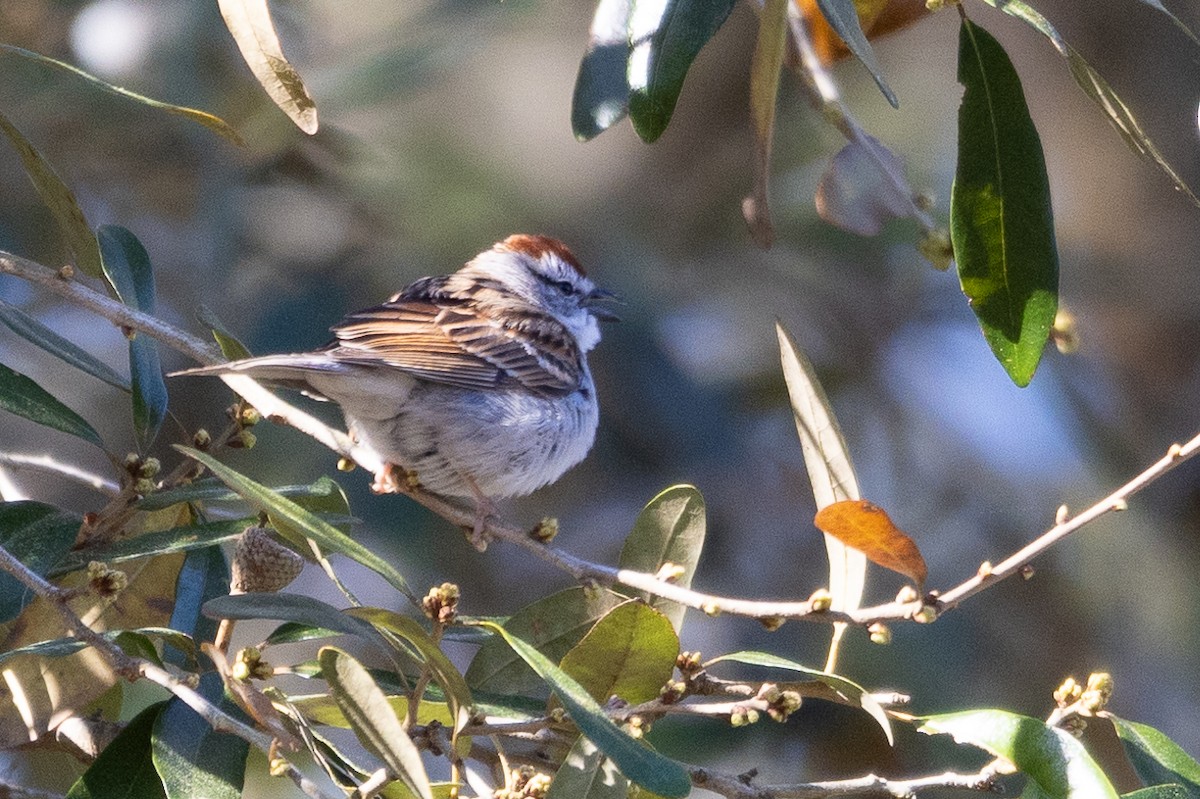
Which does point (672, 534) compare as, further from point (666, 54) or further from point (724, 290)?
point (724, 290)

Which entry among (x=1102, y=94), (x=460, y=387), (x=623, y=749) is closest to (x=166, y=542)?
(x=623, y=749)

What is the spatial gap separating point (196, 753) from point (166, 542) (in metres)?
0.47

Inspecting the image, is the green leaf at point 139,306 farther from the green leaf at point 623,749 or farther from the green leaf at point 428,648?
the green leaf at point 623,749

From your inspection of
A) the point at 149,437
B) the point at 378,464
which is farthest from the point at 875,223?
the point at 149,437

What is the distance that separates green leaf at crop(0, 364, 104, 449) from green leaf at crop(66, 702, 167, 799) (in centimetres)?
67

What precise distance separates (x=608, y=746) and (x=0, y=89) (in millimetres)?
4395

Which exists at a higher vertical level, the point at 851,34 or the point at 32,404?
the point at 851,34

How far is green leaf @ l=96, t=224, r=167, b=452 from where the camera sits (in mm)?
2881

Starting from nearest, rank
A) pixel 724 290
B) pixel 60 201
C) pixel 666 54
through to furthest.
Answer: pixel 666 54, pixel 60 201, pixel 724 290

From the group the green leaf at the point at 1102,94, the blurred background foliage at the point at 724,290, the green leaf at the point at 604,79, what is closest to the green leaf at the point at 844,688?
the green leaf at the point at 1102,94

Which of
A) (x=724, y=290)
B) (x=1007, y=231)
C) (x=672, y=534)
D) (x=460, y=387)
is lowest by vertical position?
(x=724, y=290)

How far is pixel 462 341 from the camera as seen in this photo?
3.83 metres

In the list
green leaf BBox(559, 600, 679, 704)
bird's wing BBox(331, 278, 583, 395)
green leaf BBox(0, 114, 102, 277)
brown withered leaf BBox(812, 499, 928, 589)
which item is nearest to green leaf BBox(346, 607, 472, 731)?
green leaf BBox(559, 600, 679, 704)

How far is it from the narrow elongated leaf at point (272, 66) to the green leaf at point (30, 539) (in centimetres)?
97
